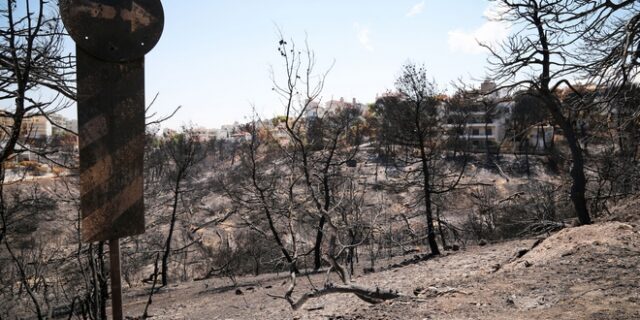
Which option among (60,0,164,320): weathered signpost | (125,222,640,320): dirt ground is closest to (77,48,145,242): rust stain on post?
(60,0,164,320): weathered signpost

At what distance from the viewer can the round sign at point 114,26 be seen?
204 centimetres

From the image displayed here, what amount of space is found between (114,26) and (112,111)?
443 mm

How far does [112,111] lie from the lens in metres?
2.15

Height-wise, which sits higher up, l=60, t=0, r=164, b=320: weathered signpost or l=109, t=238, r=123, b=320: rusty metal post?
l=60, t=0, r=164, b=320: weathered signpost

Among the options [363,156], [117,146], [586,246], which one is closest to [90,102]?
[117,146]

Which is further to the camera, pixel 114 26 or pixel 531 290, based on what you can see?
pixel 531 290

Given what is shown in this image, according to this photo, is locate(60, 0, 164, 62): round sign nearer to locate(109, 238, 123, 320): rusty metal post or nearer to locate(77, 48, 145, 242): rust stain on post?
locate(77, 48, 145, 242): rust stain on post

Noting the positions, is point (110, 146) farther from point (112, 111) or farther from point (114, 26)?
point (114, 26)

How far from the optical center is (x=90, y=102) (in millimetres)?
2092

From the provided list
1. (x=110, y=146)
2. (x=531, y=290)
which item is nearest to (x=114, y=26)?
(x=110, y=146)

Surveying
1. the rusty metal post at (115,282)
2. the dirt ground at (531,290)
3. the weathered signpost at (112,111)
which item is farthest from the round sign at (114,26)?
the dirt ground at (531,290)

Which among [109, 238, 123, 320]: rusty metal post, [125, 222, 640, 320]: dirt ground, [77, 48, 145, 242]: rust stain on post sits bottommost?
[125, 222, 640, 320]: dirt ground

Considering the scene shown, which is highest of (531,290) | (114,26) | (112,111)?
(114,26)

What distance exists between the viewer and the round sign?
6.71ft
